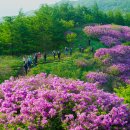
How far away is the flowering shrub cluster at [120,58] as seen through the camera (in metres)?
45.5

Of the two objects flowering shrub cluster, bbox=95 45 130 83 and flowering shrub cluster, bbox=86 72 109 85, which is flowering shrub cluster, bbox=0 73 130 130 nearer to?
flowering shrub cluster, bbox=86 72 109 85

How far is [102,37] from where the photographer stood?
59812 millimetres

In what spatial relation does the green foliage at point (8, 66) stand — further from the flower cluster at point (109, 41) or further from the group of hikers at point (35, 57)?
the flower cluster at point (109, 41)

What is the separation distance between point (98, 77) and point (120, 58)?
8738 millimetres

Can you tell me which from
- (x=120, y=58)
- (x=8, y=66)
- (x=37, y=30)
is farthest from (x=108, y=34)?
(x=8, y=66)

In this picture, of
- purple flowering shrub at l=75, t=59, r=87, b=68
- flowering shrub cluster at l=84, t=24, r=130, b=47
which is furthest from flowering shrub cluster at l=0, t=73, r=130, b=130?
flowering shrub cluster at l=84, t=24, r=130, b=47

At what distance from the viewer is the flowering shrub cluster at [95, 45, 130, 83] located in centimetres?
4547

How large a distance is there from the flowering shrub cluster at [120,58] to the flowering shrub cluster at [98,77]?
247 cm

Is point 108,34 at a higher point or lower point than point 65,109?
lower

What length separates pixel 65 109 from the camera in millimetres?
19703

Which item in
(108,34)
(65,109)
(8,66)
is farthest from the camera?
(108,34)

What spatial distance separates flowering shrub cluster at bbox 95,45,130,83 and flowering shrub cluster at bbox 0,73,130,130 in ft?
76.0

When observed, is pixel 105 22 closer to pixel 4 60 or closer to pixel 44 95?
pixel 4 60

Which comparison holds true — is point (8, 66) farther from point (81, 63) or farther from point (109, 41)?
point (109, 41)
